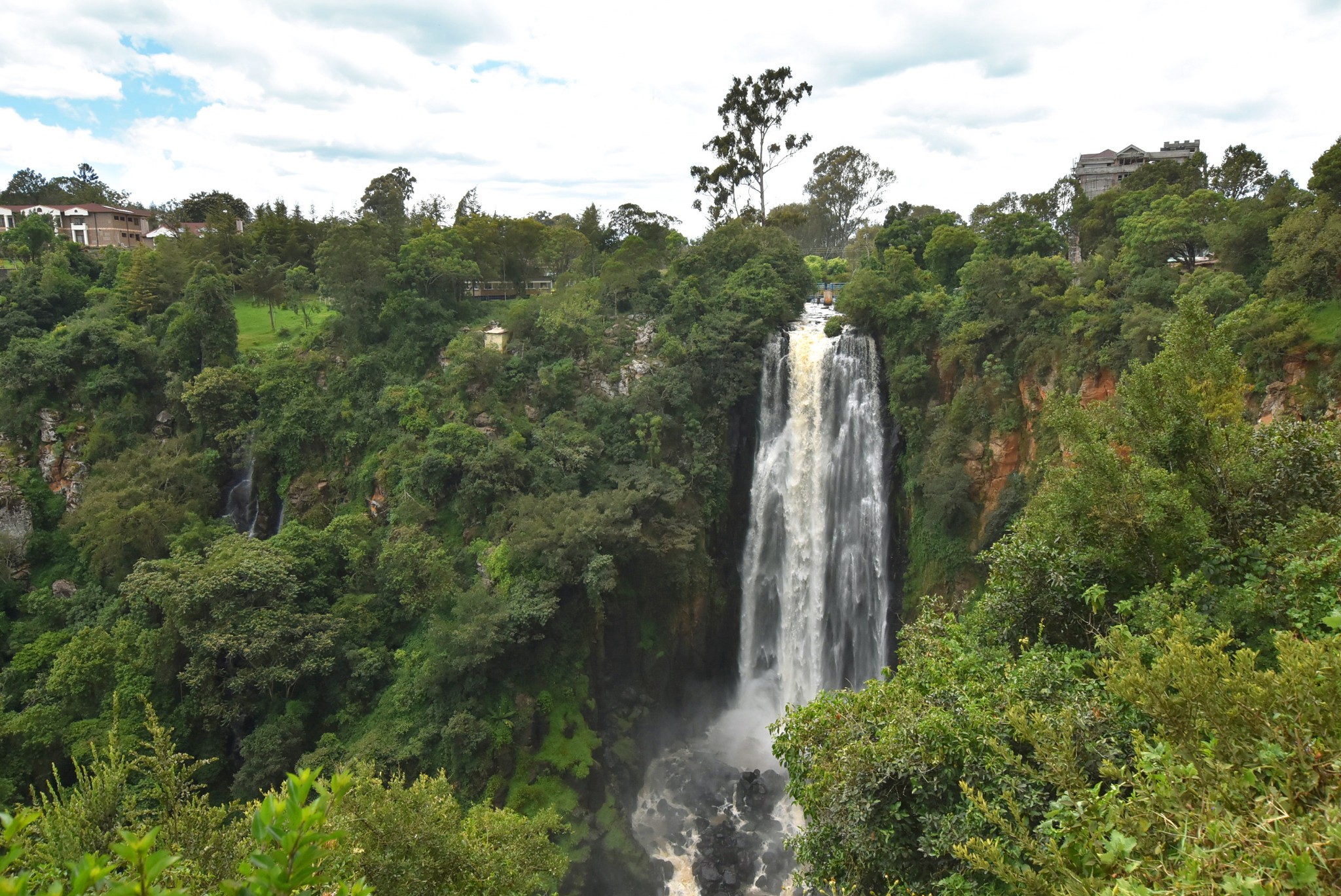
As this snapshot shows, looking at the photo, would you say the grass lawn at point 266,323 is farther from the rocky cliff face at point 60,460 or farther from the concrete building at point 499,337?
the concrete building at point 499,337

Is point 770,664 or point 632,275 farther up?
point 632,275

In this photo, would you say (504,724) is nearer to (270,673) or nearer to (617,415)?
(270,673)

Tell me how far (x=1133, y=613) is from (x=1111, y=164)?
55245 millimetres

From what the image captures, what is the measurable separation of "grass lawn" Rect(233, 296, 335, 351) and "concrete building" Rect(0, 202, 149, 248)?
16.7 m

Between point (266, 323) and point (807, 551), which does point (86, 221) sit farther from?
point (807, 551)

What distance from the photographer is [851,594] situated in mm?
22281

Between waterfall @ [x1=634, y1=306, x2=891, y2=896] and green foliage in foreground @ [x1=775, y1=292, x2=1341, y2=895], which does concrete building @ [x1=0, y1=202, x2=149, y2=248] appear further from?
green foliage in foreground @ [x1=775, y1=292, x2=1341, y2=895]

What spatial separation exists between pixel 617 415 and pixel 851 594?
375 inches

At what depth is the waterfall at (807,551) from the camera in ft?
71.5

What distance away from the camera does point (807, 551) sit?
22828 mm

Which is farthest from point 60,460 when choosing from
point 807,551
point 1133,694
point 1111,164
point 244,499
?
point 1111,164

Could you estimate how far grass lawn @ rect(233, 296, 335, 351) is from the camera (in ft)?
105

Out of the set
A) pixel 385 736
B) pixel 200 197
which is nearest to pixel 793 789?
pixel 385 736

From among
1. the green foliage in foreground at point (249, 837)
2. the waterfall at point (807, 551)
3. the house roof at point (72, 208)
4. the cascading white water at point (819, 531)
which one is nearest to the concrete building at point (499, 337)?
the waterfall at point (807, 551)
